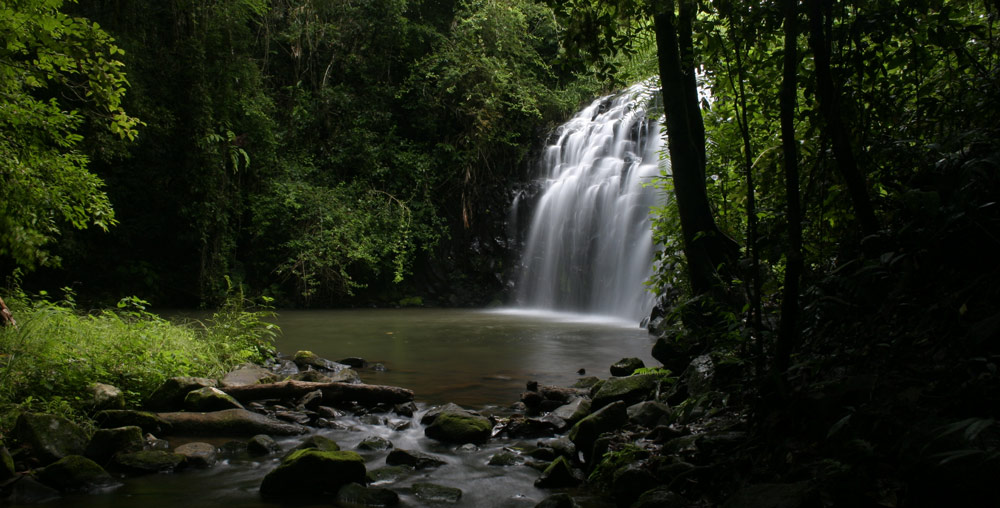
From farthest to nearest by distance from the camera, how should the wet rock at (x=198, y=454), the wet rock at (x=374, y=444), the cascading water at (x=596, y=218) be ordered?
the cascading water at (x=596, y=218)
the wet rock at (x=374, y=444)
the wet rock at (x=198, y=454)

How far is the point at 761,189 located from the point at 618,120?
1315cm

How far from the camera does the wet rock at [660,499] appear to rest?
276cm

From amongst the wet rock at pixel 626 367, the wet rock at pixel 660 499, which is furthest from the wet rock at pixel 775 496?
the wet rock at pixel 626 367

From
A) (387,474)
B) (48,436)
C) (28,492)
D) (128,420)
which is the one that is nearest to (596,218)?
(387,474)

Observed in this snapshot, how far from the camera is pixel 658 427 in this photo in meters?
3.93

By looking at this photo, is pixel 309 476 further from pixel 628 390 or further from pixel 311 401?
pixel 628 390

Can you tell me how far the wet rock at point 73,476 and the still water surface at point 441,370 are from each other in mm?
116

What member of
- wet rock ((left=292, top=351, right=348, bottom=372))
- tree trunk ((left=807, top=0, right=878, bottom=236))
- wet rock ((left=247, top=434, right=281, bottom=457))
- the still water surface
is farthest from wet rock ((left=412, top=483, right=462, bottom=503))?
wet rock ((left=292, top=351, right=348, bottom=372))

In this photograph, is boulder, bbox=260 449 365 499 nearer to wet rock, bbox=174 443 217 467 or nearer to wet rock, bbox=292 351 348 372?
wet rock, bbox=174 443 217 467

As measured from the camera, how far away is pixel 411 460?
4.17 m

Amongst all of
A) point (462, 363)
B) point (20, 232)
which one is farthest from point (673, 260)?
point (20, 232)

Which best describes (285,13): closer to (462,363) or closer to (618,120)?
(618,120)

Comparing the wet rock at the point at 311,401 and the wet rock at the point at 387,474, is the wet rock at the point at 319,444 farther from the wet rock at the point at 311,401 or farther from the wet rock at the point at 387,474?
the wet rock at the point at 311,401

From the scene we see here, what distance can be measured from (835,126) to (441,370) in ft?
18.7
